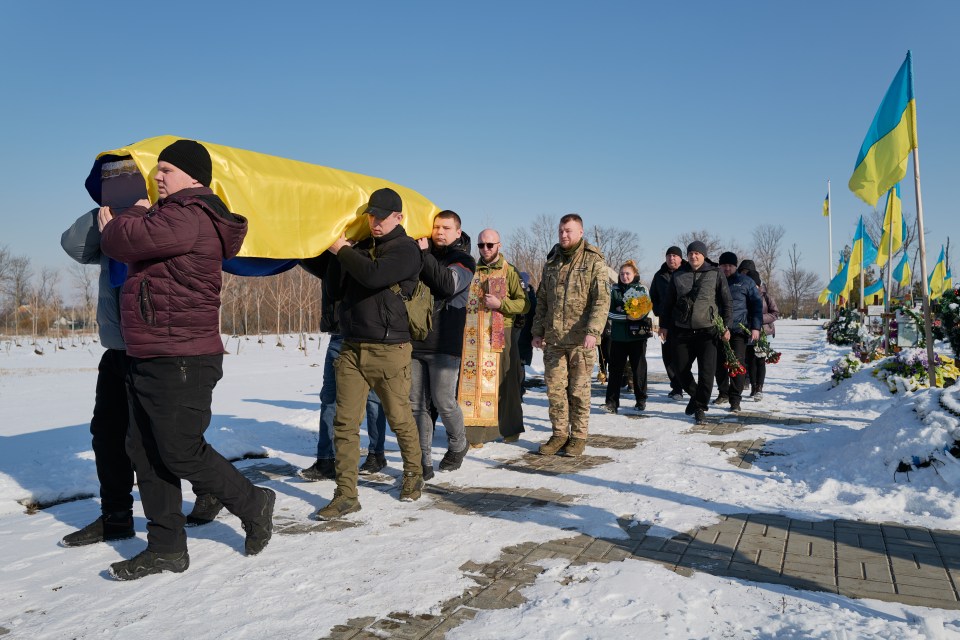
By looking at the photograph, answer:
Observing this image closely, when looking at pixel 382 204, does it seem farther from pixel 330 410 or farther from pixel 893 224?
pixel 893 224

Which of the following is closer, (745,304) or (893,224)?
(745,304)

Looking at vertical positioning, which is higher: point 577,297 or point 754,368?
point 577,297

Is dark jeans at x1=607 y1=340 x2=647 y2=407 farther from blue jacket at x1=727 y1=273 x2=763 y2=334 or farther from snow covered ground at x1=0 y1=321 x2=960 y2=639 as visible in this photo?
blue jacket at x1=727 y1=273 x2=763 y2=334

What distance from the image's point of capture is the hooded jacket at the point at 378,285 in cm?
402

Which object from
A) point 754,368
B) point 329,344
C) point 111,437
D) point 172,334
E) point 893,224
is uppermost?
point 893,224

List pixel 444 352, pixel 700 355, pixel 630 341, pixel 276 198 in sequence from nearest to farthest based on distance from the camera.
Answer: pixel 276 198 → pixel 444 352 → pixel 700 355 → pixel 630 341

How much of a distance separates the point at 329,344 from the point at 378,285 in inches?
43.8

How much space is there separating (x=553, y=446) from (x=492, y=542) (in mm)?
2466

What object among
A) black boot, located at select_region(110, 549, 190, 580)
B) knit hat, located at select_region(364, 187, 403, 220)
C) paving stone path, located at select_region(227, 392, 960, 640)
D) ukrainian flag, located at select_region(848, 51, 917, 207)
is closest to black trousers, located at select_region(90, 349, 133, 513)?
black boot, located at select_region(110, 549, 190, 580)

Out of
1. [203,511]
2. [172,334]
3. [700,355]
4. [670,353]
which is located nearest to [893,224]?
[670,353]

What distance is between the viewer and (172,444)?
3139 millimetres

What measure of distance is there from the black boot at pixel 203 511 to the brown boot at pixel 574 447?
9.81 ft

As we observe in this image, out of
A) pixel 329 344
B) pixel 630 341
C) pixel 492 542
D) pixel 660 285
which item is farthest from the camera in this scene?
pixel 660 285

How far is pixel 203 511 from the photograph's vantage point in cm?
402
